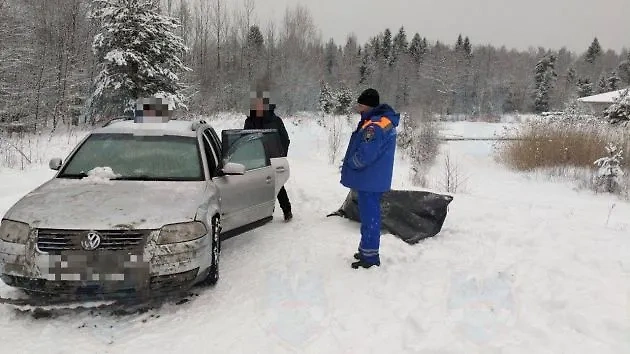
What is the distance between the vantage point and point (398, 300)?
13.1 feet

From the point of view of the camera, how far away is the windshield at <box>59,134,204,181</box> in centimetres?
445

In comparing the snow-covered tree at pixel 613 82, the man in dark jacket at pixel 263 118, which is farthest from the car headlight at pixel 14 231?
the snow-covered tree at pixel 613 82

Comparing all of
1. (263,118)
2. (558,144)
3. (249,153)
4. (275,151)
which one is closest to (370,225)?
(249,153)

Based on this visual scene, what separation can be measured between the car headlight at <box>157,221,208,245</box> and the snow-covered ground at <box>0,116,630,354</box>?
66cm

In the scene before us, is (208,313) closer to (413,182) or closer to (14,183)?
(14,183)

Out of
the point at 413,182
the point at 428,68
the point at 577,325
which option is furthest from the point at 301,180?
the point at 428,68

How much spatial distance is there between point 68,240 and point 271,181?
2.80m

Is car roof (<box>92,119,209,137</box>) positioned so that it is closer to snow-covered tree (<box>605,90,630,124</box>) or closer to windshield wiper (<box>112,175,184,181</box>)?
windshield wiper (<box>112,175,184,181</box>)

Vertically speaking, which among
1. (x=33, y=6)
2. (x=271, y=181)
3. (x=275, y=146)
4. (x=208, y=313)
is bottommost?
(x=208, y=313)

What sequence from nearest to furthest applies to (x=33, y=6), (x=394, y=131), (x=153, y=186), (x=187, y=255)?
(x=187, y=255) < (x=153, y=186) < (x=394, y=131) < (x=33, y=6)

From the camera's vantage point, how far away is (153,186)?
4148 mm

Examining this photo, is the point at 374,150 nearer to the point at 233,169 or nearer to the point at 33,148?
the point at 233,169

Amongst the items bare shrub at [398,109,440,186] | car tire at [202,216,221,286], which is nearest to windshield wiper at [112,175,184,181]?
car tire at [202,216,221,286]

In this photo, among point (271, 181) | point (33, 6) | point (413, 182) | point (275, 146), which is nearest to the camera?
point (271, 181)
